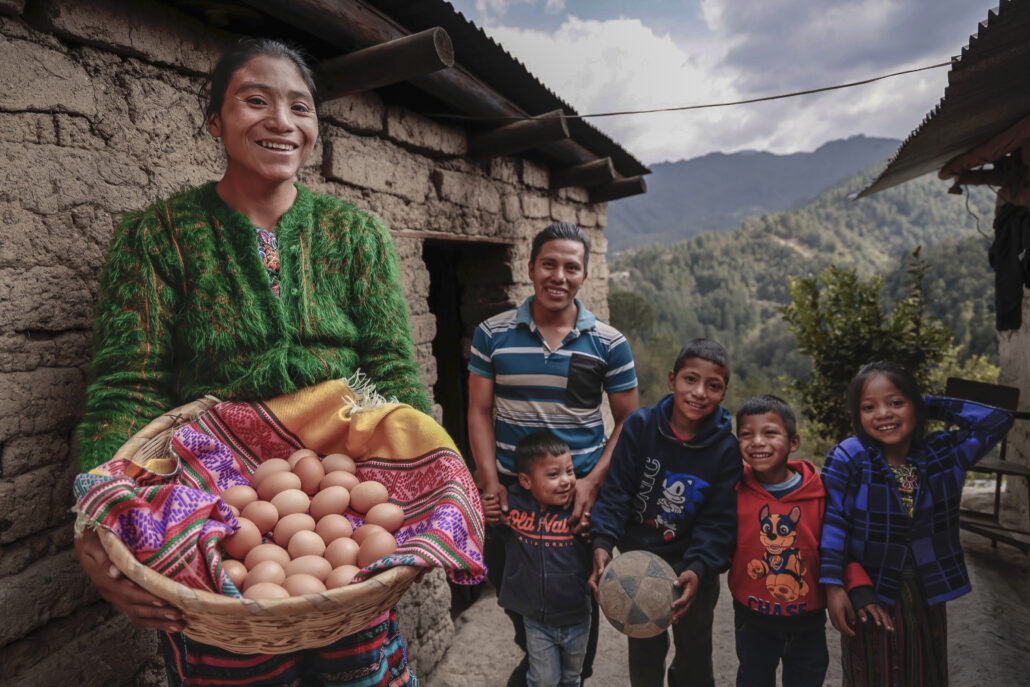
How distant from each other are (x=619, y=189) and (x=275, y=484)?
4377 mm

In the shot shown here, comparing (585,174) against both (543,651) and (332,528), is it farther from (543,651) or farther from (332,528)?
(332,528)

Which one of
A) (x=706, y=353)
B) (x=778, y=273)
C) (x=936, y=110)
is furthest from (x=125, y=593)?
(x=778, y=273)

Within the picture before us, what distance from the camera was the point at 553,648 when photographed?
222 cm

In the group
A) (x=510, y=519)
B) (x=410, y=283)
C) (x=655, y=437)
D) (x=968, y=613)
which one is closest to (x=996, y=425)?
(x=655, y=437)

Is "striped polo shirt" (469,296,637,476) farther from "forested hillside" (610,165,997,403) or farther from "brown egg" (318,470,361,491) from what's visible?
"forested hillside" (610,165,997,403)

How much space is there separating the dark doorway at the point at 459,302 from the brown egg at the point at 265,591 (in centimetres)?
286

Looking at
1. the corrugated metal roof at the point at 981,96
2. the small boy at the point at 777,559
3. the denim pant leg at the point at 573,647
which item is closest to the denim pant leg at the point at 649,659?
the denim pant leg at the point at 573,647

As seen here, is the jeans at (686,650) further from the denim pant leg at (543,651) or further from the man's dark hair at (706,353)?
the man's dark hair at (706,353)

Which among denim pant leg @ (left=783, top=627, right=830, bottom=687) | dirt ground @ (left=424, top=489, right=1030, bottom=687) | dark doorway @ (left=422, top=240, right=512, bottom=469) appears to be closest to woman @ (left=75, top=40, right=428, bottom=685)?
denim pant leg @ (left=783, top=627, right=830, bottom=687)

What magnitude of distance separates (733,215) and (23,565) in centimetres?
16740

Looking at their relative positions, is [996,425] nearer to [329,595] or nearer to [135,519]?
[329,595]

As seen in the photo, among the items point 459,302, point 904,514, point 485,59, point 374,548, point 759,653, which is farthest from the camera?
point 459,302

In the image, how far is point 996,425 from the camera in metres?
2.09

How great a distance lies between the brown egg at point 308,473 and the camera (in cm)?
158
